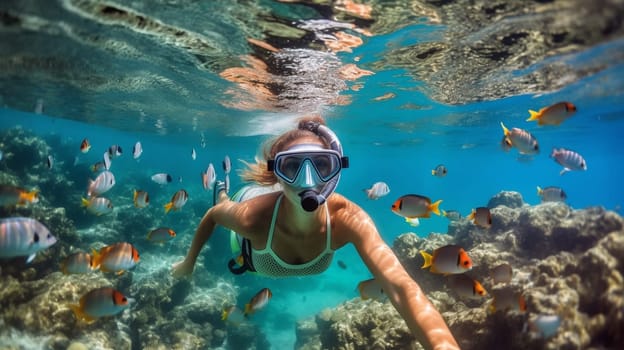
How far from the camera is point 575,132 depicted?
102 ft

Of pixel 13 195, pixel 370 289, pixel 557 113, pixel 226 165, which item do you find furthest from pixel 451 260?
pixel 13 195

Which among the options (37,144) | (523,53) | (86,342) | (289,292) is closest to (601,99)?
(523,53)

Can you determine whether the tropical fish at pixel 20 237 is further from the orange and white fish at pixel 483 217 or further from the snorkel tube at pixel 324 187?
the orange and white fish at pixel 483 217

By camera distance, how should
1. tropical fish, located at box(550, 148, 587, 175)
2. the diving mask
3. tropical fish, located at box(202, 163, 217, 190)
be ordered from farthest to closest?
tropical fish, located at box(202, 163, 217, 190) < tropical fish, located at box(550, 148, 587, 175) < the diving mask

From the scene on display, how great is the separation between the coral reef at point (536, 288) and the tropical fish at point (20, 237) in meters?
5.76

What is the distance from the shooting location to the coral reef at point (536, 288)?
419 cm

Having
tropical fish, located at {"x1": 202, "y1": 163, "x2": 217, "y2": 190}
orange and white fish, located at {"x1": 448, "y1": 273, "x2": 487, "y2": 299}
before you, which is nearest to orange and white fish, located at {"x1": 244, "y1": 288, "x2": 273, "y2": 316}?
tropical fish, located at {"x1": 202, "y1": 163, "x2": 217, "y2": 190}

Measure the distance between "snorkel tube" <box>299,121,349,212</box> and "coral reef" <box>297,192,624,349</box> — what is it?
10.5 feet

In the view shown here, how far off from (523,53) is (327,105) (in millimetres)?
11973

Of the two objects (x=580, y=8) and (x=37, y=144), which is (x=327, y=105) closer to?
(x=580, y=8)

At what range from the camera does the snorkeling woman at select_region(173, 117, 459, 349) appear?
3578mm

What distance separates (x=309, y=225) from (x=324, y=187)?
672 millimetres

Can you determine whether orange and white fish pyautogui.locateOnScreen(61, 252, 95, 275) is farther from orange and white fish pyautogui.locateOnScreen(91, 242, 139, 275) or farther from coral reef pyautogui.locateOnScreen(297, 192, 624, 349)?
coral reef pyautogui.locateOnScreen(297, 192, 624, 349)

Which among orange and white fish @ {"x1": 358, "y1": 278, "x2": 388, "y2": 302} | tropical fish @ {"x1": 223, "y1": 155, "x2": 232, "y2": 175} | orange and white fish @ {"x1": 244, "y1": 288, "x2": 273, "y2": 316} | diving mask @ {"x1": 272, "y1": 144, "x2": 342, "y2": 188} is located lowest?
orange and white fish @ {"x1": 244, "y1": 288, "x2": 273, "y2": 316}
